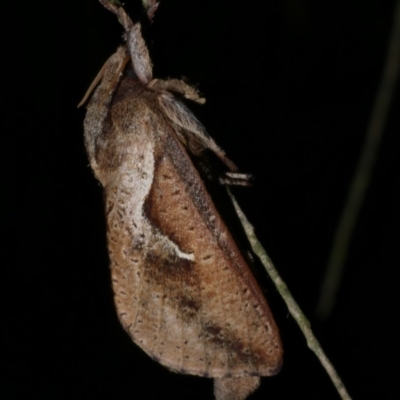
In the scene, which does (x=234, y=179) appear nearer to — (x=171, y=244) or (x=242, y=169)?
(x=171, y=244)

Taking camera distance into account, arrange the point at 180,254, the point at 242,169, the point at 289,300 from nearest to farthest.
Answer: the point at 289,300
the point at 180,254
the point at 242,169

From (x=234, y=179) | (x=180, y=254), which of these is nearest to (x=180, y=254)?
(x=180, y=254)

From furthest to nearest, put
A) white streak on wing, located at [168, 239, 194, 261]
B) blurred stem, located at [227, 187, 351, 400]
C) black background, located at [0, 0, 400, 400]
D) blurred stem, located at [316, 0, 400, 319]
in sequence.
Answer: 1. black background, located at [0, 0, 400, 400]
2. blurred stem, located at [316, 0, 400, 319]
3. white streak on wing, located at [168, 239, 194, 261]
4. blurred stem, located at [227, 187, 351, 400]

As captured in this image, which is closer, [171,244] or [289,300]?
[289,300]

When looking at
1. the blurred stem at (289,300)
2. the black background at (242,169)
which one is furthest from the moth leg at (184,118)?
the black background at (242,169)

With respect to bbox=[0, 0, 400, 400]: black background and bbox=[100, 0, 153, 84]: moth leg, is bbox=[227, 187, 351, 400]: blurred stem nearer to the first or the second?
bbox=[100, 0, 153, 84]: moth leg

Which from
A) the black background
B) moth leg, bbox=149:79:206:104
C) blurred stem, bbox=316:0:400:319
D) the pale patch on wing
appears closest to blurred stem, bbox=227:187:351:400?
the pale patch on wing

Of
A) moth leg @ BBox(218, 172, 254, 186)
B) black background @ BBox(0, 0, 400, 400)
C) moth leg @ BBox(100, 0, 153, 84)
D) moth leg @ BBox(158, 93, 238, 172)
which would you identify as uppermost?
moth leg @ BBox(100, 0, 153, 84)
